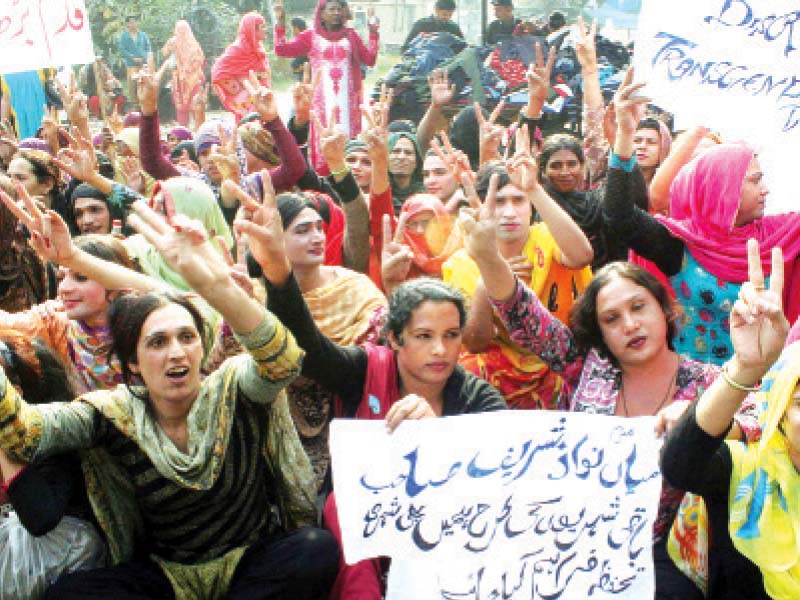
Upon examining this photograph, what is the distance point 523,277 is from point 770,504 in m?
1.53

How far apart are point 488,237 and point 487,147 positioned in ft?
5.58

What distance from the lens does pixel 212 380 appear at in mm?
2902

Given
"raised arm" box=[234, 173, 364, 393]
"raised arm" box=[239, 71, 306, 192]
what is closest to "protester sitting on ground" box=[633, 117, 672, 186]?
"raised arm" box=[239, 71, 306, 192]

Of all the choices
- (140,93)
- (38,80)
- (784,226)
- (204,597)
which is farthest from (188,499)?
(38,80)

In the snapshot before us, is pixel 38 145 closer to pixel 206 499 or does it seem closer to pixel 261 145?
pixel 261 145

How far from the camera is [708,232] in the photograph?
3.66 metres

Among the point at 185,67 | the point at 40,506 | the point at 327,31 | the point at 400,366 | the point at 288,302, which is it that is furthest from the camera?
the point at 185,67

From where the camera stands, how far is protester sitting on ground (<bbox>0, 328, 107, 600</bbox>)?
2.71 metres

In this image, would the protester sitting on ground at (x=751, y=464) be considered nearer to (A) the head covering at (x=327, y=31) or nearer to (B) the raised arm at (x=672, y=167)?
(B) the raised arm at (x=672, y=167)

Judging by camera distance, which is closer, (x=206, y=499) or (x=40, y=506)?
(x=40, y=506)

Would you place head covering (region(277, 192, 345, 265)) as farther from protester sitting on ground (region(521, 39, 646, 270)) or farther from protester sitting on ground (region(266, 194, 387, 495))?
protester sitting on ground (region(521, 39, 646, 270))

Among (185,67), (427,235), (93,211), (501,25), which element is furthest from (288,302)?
(185,67)

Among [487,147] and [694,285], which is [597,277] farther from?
[487,147]

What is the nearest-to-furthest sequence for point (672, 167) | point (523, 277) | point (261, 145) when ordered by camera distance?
point (523, 277)
point (672, 167)
point (261, 145)
